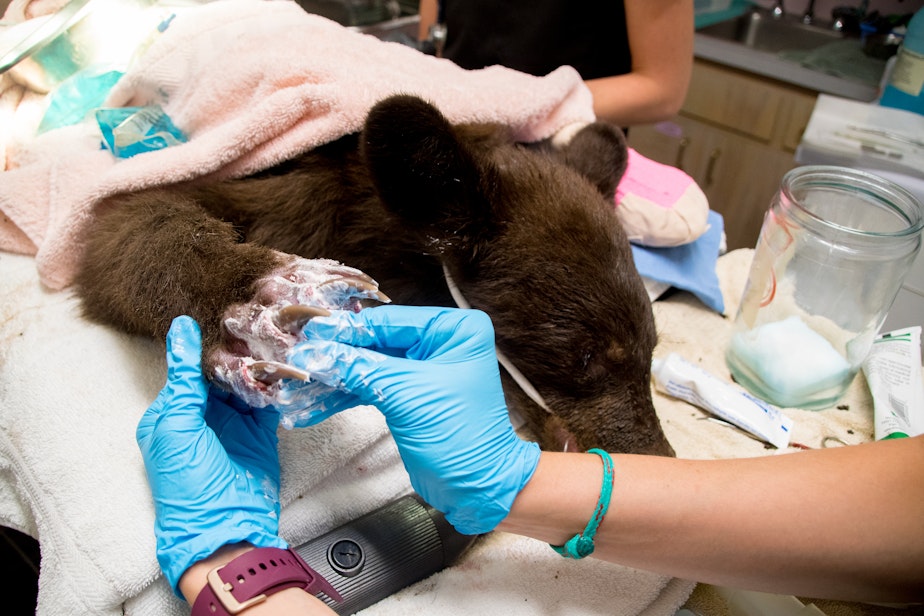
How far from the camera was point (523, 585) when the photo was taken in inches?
35.4

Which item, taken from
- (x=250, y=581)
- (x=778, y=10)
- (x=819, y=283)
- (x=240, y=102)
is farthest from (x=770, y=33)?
(x=250, y=581)

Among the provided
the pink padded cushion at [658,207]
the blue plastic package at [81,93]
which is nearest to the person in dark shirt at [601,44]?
the pink padded cushion at [658,207]

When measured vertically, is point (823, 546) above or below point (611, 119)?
below

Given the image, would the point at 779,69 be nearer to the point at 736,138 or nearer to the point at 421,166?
the point at 736,138

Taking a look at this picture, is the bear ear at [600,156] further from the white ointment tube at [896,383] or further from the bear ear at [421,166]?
the white ointment tube at [896,383]

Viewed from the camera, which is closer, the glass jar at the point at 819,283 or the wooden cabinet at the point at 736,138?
the glass jar at the point at 819,283

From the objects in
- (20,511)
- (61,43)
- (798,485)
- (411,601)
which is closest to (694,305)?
(798,485)

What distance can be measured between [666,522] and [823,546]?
7.3 inches

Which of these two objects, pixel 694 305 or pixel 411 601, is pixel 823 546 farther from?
pixel 694 305

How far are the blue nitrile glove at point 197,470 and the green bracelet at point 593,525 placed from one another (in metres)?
0.36

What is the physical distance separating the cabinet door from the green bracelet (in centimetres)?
246

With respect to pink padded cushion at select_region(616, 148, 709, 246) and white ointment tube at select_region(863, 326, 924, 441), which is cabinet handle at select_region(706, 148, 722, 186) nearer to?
pink padded cushion at select_region(616, 148, 709, 246)

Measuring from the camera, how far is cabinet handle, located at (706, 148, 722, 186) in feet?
10.1

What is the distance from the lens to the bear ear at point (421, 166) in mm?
921
